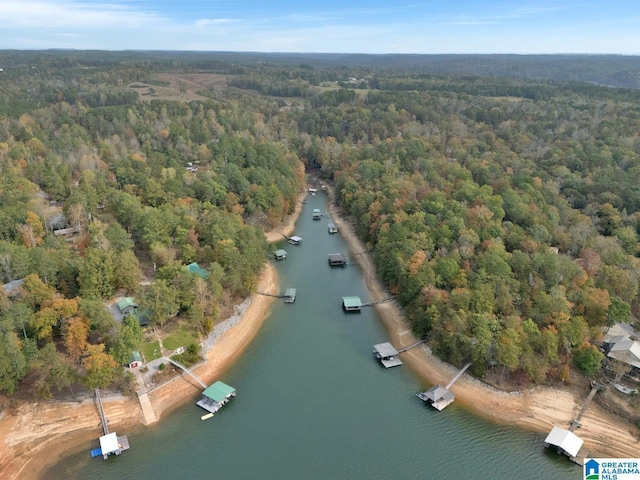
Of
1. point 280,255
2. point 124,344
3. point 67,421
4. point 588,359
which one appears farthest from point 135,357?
point 588,359

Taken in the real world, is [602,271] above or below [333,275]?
above

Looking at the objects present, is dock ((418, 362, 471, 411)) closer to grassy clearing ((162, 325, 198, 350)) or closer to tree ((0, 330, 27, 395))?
grassy clearing ((162, 325, 198, 350))

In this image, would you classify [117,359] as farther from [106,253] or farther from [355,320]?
[355,320]

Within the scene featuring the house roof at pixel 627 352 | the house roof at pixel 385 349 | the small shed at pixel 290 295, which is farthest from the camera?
the small shed at pixel 290 295

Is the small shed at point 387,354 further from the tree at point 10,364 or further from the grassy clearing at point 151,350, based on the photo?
the tree at point 10,364

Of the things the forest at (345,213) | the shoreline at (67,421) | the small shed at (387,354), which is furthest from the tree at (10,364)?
A: the small shed at (387,354)

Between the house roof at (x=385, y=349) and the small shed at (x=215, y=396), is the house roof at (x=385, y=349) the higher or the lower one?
the higher one

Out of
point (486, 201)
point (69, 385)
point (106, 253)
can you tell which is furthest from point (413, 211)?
point (69, 385)

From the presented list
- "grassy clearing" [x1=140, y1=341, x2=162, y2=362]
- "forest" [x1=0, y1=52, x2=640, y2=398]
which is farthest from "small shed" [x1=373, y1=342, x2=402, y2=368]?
"grassy clearing" [x1=140, y1=341, x2=162, y2=362]
